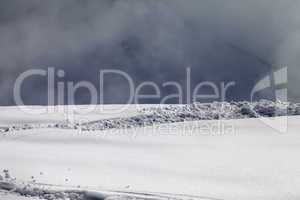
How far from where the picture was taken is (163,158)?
358 centimetres

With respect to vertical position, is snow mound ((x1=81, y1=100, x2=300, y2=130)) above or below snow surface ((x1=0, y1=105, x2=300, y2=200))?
above

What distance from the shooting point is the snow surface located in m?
3.00

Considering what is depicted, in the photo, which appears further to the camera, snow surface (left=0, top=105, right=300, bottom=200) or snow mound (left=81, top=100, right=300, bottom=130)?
snow mound (left=81, top=100, right=300, bottom=130)

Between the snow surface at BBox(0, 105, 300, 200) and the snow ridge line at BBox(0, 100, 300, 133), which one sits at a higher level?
the snow ridge line at BBox(0, 100, 300, 133)

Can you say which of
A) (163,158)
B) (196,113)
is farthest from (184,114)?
(163,158)

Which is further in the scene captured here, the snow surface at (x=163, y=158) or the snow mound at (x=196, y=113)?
the snow mound at (x=196, y=113)

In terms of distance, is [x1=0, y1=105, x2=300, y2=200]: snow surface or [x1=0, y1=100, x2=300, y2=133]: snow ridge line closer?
[x1=0, y1=105, x2=300, y2=200]: snow surface

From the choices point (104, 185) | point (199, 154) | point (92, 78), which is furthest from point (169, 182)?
point (92, 78)

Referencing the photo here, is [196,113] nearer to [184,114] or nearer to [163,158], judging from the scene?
[184,114]

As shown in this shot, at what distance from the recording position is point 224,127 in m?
4.39

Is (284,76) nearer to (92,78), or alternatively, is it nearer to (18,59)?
(92,78)

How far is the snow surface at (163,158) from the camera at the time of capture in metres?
3.00

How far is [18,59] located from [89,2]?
54.6 inches

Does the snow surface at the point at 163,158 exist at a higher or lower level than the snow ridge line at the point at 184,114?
lower
